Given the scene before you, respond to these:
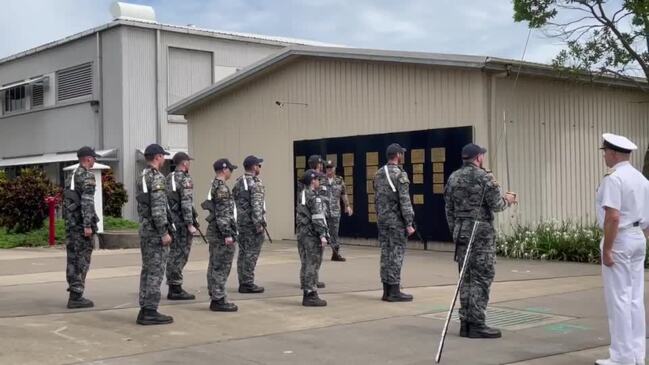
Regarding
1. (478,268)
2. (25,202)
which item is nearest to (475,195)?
(478,268)

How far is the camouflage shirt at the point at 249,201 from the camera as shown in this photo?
11023mm

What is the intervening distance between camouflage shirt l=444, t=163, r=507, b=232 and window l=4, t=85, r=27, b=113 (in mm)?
29058

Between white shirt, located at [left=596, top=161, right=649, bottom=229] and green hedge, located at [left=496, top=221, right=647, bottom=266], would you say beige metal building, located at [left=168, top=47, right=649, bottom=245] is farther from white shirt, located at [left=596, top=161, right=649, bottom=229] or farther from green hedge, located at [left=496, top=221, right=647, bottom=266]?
white shirt, located at [left=596, top=161, right=649, bottom=229]

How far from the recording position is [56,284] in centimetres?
1241

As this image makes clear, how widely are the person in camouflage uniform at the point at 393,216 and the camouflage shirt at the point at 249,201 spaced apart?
168 cm

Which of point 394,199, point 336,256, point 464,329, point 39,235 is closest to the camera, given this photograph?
point 464,329

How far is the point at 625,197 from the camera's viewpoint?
6.57 m

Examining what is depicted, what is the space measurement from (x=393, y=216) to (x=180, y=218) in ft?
9.03

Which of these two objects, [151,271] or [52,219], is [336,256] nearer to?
[151,271]

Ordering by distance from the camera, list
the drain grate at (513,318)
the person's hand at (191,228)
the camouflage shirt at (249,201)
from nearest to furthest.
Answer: the drain grate at (513,318) < the person's hand at (191,228) < the camouflage shirt at (249,201)

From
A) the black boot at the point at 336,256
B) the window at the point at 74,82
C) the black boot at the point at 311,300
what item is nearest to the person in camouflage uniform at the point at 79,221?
the black boot at the point at 311,300

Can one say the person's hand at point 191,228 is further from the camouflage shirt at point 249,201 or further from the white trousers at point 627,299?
the white trousers at point 627,299

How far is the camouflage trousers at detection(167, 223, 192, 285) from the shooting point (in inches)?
420

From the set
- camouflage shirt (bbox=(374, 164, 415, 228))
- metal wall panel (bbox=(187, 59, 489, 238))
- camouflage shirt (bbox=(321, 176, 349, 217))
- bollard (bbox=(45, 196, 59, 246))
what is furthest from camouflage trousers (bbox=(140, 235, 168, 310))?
bollard (bbox=(45, 196, 59, 246))
